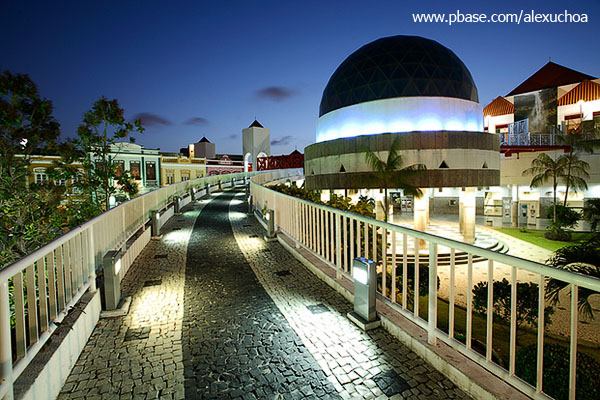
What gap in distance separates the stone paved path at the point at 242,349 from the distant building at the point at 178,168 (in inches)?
1711

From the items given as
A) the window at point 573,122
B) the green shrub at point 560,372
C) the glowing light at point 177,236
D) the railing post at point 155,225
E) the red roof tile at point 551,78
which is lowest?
the green shrub at point 560,372

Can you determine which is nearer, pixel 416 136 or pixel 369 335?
pixel 369 335

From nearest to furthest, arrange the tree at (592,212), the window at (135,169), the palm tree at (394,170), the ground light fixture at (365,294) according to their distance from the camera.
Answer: the ground light fixture at (365,294) < the palm tree at (394,170) < the tree at (592,212) < the window at (135,169)

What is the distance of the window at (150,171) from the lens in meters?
42.0

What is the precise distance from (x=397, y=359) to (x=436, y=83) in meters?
17.4

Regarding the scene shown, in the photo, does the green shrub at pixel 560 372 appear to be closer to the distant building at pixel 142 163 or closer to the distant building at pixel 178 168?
the distant building at pixel 142 163

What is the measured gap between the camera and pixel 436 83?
17.2 metres

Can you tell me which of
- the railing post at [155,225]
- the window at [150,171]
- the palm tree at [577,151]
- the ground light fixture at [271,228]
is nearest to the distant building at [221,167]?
the window at [150,171]

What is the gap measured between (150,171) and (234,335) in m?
43.5

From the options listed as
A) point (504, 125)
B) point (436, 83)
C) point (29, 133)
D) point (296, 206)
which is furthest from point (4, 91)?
point (504, 125)

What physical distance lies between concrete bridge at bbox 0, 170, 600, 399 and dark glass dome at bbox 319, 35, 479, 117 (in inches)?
564

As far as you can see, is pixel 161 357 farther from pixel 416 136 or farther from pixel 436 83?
pixel 436 83

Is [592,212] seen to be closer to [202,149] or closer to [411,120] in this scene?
[411,120]

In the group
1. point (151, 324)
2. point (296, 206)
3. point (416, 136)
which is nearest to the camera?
point (151, 324)
